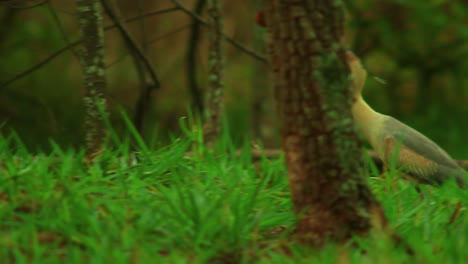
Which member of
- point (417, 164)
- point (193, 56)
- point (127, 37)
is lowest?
point (417, 164)

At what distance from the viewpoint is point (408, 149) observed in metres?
4.84

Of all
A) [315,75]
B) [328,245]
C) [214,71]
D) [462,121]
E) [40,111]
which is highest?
[315,75]

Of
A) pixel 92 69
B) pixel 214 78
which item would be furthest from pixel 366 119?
pixel 92 69

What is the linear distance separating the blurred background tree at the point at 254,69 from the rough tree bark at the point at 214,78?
241 centimetres

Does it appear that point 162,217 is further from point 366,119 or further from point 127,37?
point 127,37

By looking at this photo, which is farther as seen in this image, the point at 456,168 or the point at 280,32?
the point at 456,168

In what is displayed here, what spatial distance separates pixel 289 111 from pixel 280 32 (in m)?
0.34

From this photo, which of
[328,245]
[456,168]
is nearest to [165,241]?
[328,245]

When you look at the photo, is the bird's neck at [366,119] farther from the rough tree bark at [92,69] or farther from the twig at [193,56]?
the twig at [193,56]

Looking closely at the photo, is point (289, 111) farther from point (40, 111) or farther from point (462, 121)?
point (462, 121)

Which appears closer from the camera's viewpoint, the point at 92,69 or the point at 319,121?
the point at 319,121

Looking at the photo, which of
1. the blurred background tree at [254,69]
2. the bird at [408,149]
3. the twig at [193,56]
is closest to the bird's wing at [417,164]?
the bird at [408,149]

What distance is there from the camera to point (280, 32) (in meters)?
3.56

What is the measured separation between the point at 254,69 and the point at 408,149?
3.77m
